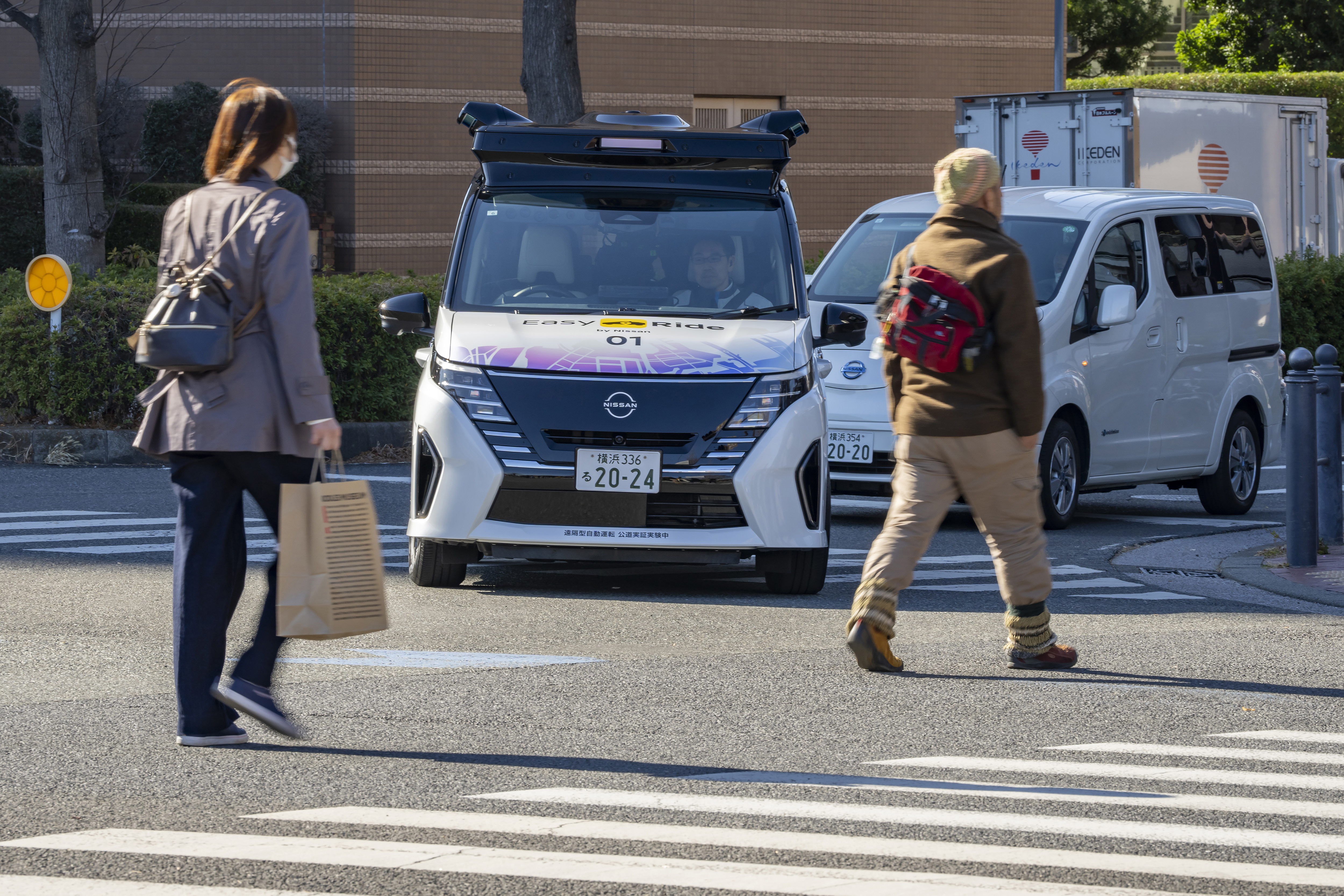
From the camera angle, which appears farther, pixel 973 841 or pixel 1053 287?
pixel 1053 287

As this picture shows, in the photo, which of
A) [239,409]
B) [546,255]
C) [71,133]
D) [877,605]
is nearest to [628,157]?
[546,255]

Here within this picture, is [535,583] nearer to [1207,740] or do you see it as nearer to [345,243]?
[1207,740]

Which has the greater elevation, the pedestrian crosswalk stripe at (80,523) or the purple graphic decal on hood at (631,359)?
the purple graphic decal on hood at (631,359)

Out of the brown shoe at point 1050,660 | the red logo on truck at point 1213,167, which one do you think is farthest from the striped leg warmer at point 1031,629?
the red logo on truck at point 1213,167

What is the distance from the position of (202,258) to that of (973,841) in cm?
260

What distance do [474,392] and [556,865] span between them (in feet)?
14.4

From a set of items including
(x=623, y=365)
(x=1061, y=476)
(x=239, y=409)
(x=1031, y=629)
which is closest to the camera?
(x=239, y=409)

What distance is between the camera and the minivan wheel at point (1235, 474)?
1276 cm

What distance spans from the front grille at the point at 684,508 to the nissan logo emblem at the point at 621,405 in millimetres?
383

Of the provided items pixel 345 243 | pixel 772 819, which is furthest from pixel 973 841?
pixel 345 243

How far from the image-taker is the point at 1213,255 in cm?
1266

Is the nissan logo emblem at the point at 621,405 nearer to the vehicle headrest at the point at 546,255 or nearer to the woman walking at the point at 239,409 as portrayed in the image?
the vehicle headrest at the point at 546,255

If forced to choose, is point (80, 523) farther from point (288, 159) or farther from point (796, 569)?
point (288, 159)

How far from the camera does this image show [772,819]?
4.58 metres
